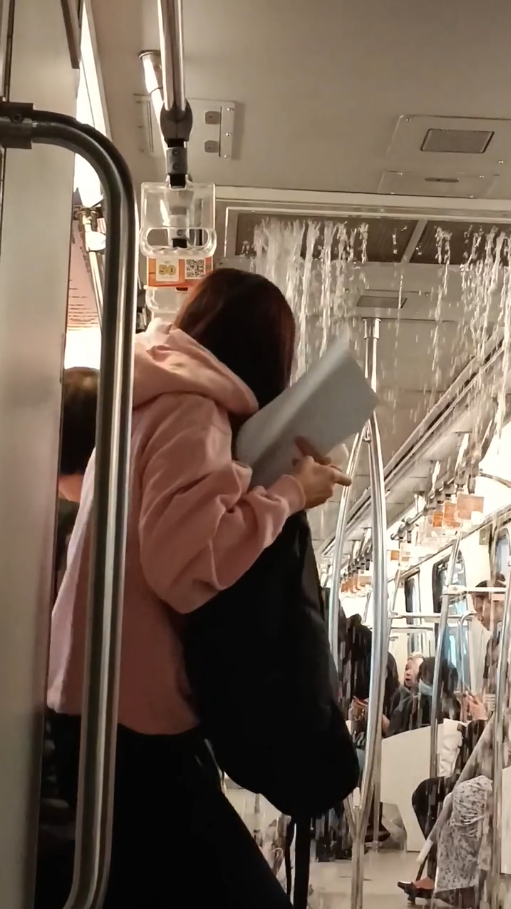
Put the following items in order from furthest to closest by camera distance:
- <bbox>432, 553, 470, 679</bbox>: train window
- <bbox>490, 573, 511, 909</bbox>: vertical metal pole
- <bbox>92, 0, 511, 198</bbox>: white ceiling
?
<bbox>432, 553, 470, 679</bbox>: train window, <bbox>490, 573, 511, 909</bbox>: vertical metal pole, <bbox>92, 0, 511, 198</bbox>: white ceiling

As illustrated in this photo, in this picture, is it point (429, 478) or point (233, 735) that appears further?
point (429, 478)

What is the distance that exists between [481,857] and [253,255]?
1503 millimetres

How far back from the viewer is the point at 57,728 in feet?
2.81

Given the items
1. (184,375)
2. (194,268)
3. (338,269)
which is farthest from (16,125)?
(338,269)

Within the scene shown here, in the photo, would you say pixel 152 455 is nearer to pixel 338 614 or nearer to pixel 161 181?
pixel 161 181

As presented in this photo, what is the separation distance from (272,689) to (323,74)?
0.98m

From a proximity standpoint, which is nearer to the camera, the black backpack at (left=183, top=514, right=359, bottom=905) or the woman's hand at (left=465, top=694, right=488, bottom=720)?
the black backpack at (left=183, top=514, right=359, bottom=905)

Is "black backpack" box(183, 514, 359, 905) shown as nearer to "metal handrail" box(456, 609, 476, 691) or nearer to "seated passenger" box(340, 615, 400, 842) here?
"seated passenger" box(340, 615, 400, 842)

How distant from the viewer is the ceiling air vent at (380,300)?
2.01 meters

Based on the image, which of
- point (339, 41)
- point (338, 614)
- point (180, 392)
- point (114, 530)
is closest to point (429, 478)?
point (338, 614)

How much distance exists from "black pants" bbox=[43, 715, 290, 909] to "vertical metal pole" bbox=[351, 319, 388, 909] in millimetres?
925

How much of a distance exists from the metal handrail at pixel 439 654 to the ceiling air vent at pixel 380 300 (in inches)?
33.6

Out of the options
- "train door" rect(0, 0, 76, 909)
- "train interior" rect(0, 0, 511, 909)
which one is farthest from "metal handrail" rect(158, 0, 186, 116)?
"train door" rect(0, 0, 76, 909)

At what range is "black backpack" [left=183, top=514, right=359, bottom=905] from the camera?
849 millimetres
